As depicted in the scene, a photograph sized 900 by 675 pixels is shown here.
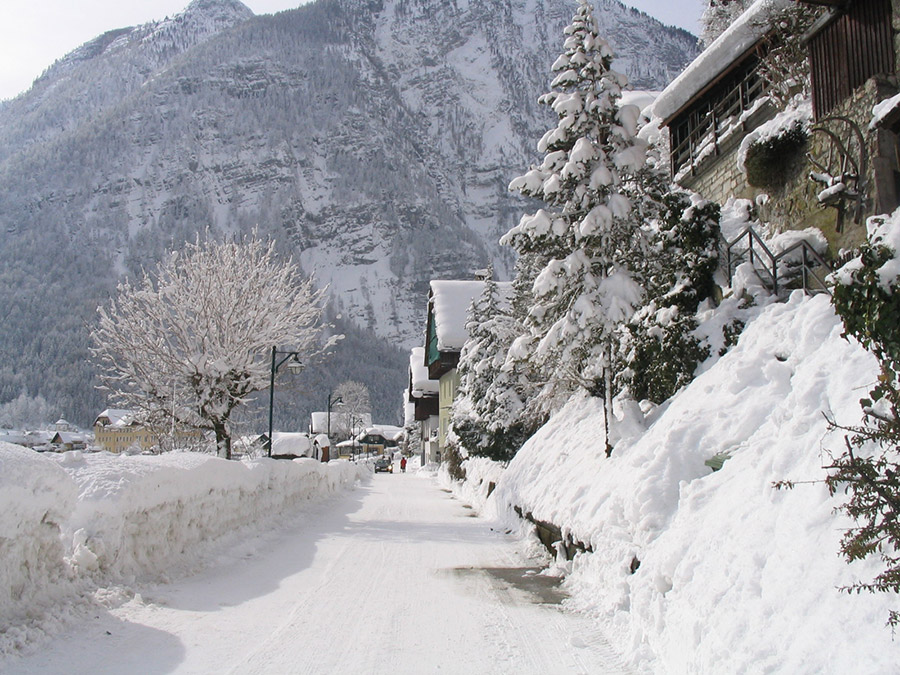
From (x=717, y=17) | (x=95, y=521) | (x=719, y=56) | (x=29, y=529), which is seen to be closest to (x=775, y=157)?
(x=719, y=56)

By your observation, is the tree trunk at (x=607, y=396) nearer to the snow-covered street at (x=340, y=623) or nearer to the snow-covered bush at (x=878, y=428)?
the snow-covered street at (x=340, y=623)

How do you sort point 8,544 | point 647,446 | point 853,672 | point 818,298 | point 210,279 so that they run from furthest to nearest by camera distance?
point 210,279, point 647,446, point 818,298, point 8,544, point 853,672

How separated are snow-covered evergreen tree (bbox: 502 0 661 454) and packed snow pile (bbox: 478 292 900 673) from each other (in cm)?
253

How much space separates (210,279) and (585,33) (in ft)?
46.0

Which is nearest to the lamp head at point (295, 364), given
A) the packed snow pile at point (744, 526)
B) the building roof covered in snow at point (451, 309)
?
the packed snow pile at point (744, 526)

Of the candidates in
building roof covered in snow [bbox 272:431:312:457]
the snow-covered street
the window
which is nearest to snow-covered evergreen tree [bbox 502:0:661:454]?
the snow-covered street

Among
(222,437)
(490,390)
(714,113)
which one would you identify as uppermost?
(714,113)

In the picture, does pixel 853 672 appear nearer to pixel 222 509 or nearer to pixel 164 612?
pixel 164 612

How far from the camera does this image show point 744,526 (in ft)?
18.6

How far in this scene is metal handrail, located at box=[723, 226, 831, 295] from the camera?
10641 millimetres

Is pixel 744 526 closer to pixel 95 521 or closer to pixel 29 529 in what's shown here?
pixel 29 529

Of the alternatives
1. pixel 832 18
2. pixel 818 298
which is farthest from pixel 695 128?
pixel 818 298

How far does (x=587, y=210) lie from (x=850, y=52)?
503 cm

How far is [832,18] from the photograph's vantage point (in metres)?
12.5
